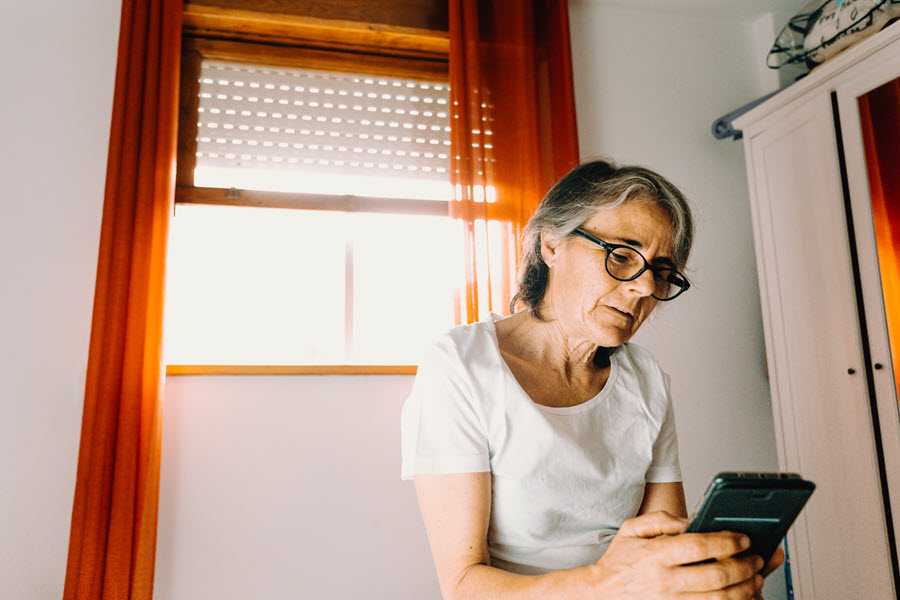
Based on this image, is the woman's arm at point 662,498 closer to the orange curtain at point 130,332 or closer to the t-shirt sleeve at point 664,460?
the t-shirt sleeve at point 664,460

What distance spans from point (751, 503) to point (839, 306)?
1266mm

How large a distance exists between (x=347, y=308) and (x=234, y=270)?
41cm

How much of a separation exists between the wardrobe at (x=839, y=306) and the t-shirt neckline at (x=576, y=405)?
903mm

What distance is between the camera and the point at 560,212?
44.6 inches

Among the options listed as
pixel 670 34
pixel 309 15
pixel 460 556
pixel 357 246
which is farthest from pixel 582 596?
pixel 670 34

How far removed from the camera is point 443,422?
3.09 feet

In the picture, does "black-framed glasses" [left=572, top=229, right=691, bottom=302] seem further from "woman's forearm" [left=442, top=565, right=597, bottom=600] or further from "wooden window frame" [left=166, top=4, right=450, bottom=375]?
"wooden window frame" [left=166, top=4, right=450, bottom=375]

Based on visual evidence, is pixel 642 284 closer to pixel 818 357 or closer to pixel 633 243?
pixel 633 243

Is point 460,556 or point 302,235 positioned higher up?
point 302,235

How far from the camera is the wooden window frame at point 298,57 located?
2.04 meters

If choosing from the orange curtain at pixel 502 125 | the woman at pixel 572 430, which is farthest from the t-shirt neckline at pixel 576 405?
the orange curtain at pixel 502 125

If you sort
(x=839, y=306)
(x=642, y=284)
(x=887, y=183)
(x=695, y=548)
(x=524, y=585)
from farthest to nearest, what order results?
(x=839, y=306) < (x=887, y=183) < (x=642, y=284) < (x=524, y=585) < (x=695, y=548)

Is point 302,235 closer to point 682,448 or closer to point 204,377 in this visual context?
point 204,377

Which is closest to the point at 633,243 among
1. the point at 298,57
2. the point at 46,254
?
the point at 298,57
